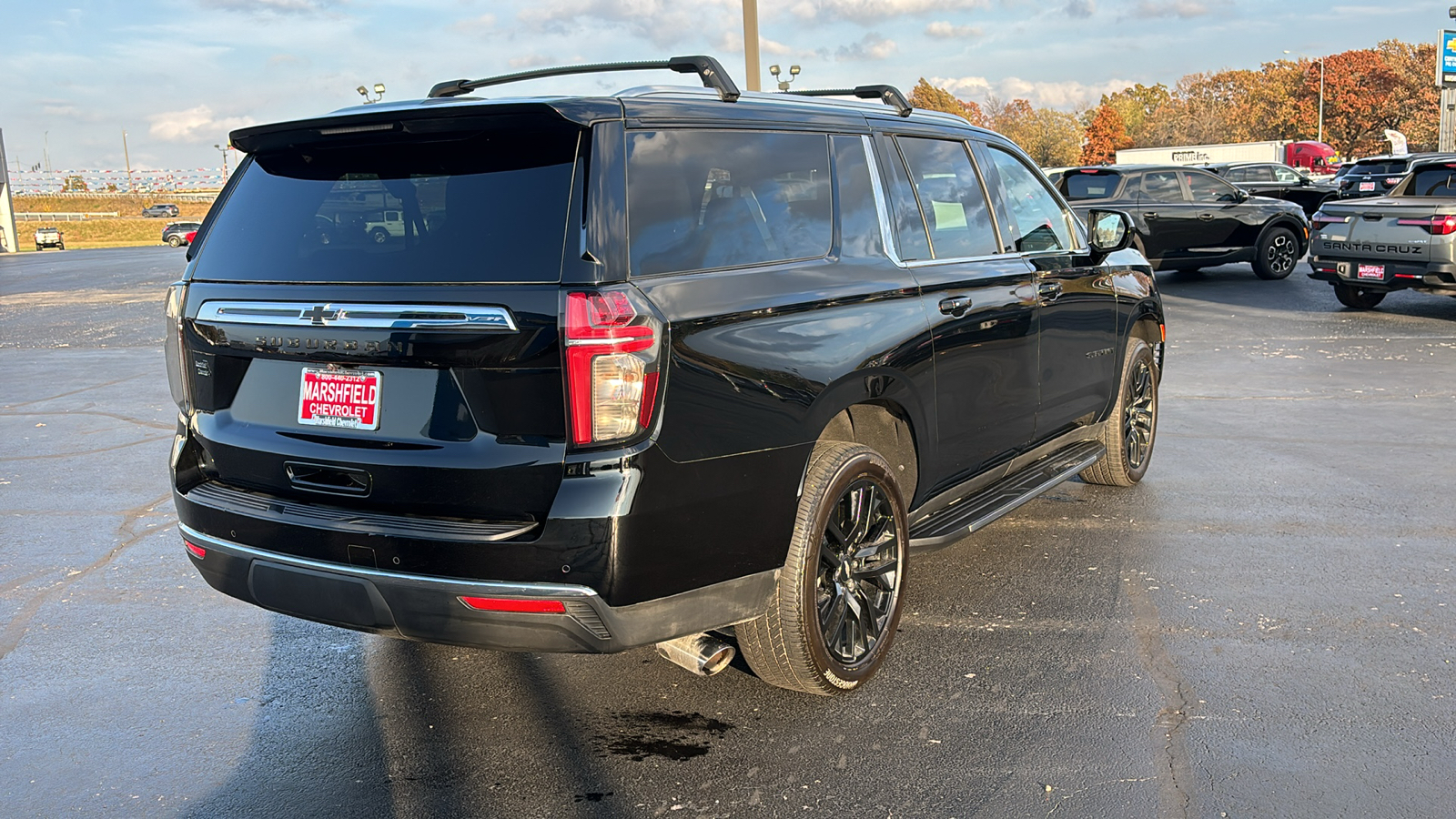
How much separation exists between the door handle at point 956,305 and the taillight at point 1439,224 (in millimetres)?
10750

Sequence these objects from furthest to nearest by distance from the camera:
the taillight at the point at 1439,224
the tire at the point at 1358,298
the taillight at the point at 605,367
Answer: the tire at the point at 1358,298, the taillight at the point at 1439,224, the taillight at the point at 605,367

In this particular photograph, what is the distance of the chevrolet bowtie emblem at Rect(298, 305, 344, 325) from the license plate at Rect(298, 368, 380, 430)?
0.47 feet

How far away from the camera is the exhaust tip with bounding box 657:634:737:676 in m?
3.43

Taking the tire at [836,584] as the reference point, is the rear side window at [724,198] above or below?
above

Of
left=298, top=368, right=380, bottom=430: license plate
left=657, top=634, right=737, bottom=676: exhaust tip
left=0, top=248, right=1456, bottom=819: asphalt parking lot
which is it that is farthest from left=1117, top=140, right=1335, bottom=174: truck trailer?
left=298, top=368, right=380, bottom=430: license plate

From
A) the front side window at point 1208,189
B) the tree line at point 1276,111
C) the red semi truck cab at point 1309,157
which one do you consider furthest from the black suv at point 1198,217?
the tree line at point 1276,111

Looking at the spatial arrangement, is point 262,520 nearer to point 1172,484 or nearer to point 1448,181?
point 1172,484

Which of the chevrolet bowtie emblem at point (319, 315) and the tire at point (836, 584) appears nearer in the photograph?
the chevrolet bowtie emblem at point (319, 315)

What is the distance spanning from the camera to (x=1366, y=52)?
94625 millimetres

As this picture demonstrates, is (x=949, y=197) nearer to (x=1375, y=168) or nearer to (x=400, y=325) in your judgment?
(x=400, y=325)

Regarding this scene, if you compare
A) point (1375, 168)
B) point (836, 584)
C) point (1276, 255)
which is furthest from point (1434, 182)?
point (1375, 168)

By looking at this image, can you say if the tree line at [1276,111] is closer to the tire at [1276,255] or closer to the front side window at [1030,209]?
the tire at [1276,255]

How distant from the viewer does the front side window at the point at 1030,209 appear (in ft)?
17.1

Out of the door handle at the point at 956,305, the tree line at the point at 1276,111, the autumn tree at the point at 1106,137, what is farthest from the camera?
the autumn tree at the point at 1106,137
